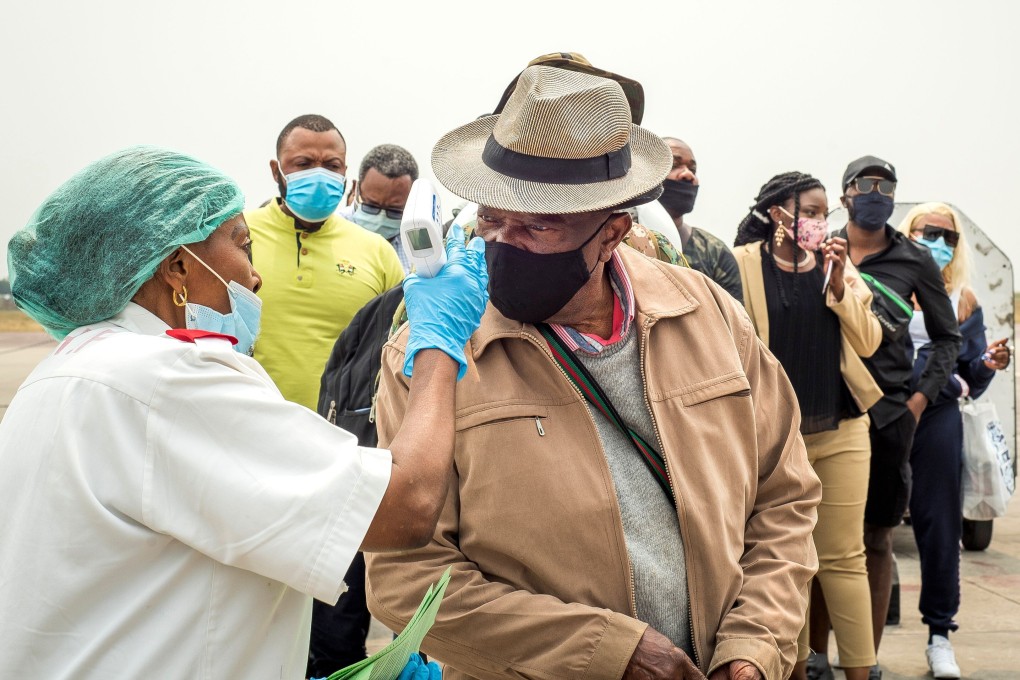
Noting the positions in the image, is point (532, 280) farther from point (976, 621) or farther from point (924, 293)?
point (976, 621)

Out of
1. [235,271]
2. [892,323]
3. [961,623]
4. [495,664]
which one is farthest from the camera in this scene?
[961,623]

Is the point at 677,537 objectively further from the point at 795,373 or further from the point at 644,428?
the point at 795,373

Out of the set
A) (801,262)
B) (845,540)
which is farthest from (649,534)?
(801,262)

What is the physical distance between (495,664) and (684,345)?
774 mm

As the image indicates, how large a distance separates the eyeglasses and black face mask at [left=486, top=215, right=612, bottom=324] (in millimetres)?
3619

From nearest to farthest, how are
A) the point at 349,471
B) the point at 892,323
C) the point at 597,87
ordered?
the point at 349,471, the point at 597,87, the point at 892,323

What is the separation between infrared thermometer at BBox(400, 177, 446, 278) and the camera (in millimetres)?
1869

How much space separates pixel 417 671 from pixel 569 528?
434 mm

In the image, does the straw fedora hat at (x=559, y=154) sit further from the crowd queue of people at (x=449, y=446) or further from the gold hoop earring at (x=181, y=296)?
the gold hoop earring at (x=181, y=296)

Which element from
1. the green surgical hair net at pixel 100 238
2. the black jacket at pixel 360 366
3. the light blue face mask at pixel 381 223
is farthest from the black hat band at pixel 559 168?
the light blue face mask at pixel 381 223

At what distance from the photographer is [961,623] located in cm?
524

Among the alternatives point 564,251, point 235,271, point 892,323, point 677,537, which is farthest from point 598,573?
point 892,323

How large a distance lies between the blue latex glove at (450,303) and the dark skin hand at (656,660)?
63 cm

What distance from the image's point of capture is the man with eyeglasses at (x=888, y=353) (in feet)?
14.3
